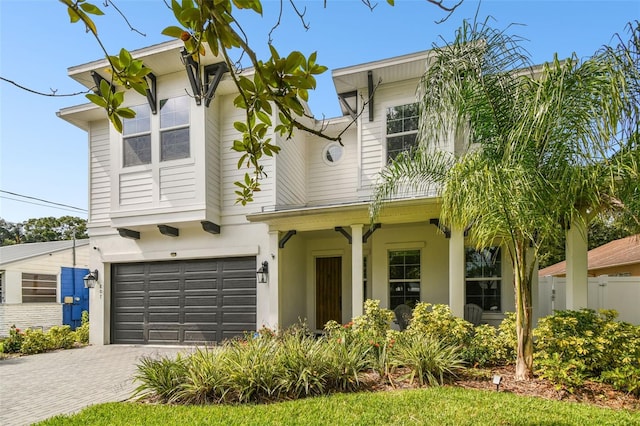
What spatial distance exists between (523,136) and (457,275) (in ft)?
10.7

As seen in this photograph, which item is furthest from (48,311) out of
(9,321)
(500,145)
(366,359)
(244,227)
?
(500,145)

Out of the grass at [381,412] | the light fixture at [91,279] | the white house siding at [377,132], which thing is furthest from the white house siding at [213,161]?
the grass at [381,412]

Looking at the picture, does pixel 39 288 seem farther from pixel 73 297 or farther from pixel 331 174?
pixel 331 174

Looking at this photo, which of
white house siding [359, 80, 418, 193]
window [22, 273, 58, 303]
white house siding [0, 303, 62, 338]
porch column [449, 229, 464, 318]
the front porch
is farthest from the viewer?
window [22, 273, 58, 303]

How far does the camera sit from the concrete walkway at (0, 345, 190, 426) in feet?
16.5

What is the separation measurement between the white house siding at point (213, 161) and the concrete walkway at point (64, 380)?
3.50 metres

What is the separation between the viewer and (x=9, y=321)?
551 inches

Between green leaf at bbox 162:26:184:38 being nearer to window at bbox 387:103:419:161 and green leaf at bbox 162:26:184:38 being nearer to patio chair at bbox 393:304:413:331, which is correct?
window at bbox 387:103:419:161

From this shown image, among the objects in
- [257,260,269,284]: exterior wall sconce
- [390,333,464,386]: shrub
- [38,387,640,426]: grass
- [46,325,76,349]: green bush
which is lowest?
[46,325,76,349]: green bush

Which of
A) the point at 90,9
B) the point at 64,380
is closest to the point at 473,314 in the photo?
the point at 64,380

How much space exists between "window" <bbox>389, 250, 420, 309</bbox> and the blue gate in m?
11.0

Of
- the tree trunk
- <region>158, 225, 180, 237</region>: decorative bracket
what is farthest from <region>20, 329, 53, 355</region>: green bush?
the tree trunk

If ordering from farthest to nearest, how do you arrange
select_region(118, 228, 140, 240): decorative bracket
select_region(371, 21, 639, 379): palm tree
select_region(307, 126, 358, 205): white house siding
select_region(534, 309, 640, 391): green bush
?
1. select_region(307, 126, 358, 205): white house siding
2. select_region(118, 228, 140, 240): decorative bracket
3. select_region(534, 309, 640, 391): green bush
4. select_region(371, 21, 639, 379): palm tree

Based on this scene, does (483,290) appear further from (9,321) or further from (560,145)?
(9,321)
